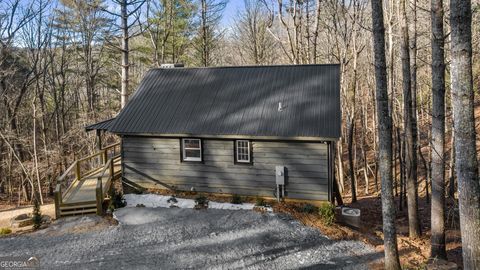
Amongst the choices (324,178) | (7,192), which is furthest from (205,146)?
(7,192)

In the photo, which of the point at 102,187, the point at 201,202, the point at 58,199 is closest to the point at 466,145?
the point at 201,202

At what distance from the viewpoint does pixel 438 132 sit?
8461 mm

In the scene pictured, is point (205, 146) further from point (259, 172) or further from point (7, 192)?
point (7, 192)

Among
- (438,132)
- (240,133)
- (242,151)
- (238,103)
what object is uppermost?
(238,103)

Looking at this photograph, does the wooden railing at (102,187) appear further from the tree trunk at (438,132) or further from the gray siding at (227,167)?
the tree trunk at (438,132)

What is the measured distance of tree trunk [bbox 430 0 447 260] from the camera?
815 centimetres

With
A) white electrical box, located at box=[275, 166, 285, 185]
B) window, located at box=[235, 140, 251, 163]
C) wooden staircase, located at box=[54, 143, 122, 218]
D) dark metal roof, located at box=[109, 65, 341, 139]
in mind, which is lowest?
wooden staircase, located at box=[54, 143, 122, 218]

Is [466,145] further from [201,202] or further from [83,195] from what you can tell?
[83,195]

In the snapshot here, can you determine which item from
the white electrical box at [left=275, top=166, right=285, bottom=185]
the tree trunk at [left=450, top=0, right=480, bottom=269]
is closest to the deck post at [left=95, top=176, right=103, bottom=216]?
the white electrical box at [left=275, top=166, right=285, bottom=185]

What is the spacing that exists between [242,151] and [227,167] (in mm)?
797

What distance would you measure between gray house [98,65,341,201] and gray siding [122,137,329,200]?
0.11 ft

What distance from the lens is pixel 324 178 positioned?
11.2m

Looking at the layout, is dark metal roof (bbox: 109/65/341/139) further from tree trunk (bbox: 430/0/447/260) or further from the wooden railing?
tree trunk (bbox: 430/0/447/260)

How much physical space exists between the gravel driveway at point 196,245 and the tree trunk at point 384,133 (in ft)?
3.39
